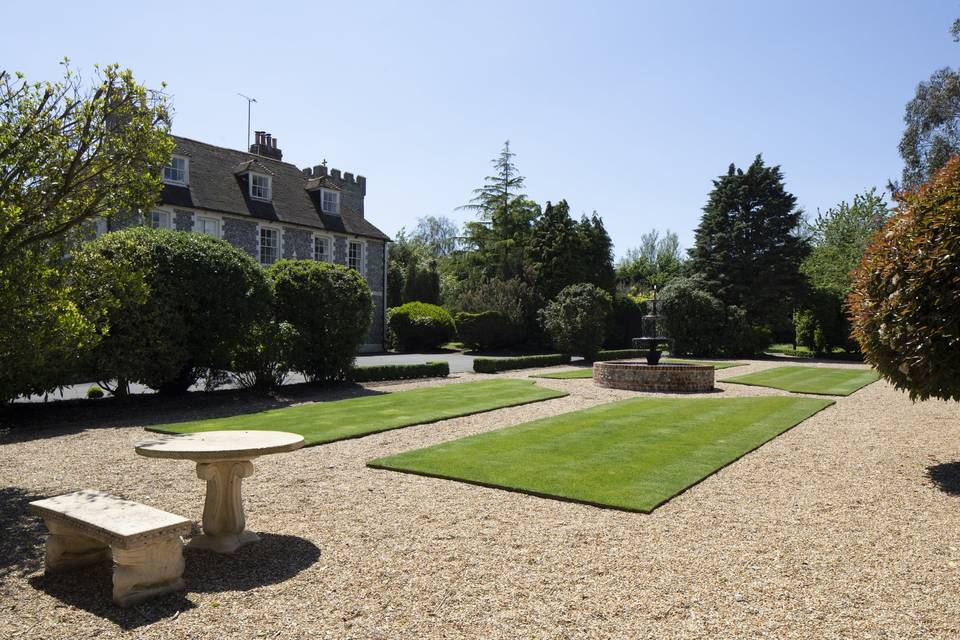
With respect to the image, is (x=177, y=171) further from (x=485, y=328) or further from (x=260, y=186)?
(x=485, y=328)

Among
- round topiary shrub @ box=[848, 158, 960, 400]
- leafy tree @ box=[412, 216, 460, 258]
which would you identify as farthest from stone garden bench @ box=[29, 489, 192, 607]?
leafy tree @ box=[412, 216, 460, 258]

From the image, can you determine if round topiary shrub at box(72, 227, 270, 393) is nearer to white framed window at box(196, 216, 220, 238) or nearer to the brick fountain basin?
the brick fountain basin

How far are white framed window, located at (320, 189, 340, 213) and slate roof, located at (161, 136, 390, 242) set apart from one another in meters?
0.27

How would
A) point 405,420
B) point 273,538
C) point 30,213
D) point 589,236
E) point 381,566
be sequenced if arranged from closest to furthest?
point 381,566 < point 273,538 < point 30,213 < point 405,420 < point 589,236

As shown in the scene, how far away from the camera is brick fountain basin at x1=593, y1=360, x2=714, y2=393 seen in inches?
688

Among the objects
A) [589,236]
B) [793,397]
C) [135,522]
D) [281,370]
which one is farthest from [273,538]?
[589,236]

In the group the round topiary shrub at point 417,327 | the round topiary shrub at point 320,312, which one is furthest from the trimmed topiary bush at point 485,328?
the round topiary shrub at point 320,312

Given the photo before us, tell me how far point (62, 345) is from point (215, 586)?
17.5 feet

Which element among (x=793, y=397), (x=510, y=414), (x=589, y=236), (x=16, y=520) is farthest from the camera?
(x=589, y=236)

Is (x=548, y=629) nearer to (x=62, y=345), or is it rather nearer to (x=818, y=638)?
(x=818, y=638)

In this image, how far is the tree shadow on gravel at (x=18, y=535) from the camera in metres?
4.84

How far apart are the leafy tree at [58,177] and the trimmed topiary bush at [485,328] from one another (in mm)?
28057

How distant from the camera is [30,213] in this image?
6484 mm

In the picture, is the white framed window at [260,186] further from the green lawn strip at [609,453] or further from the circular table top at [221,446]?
the circular table top at [221,446]
